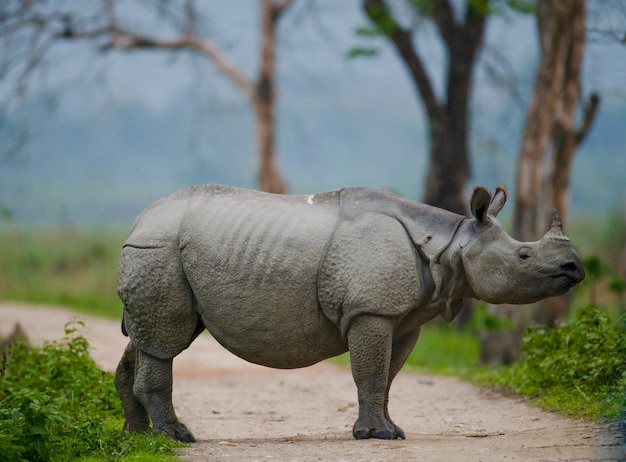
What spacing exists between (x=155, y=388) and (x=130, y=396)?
0.38 metres

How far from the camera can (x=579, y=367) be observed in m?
8.50

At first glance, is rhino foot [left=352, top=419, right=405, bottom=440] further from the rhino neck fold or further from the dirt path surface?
the rhino neck fold

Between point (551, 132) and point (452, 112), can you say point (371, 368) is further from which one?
point (452, 112)

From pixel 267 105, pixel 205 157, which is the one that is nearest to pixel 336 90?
pixel 267 105

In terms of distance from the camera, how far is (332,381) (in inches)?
463

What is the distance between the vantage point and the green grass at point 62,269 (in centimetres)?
2022

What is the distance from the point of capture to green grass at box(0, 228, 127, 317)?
20.2 metres

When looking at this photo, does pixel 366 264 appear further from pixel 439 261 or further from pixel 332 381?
pixel 332 381

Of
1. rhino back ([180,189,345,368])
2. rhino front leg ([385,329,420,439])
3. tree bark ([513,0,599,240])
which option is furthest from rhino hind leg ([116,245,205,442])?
tree bark ([513,0,599,240])

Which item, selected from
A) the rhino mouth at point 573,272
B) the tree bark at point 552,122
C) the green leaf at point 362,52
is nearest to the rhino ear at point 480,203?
the rhino mouth at point 573,272

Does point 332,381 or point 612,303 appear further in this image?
point 612,303

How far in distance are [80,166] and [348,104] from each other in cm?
1296

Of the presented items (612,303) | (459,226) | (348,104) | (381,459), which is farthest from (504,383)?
Answer: (348,104)

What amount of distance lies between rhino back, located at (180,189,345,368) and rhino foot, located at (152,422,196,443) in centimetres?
65
